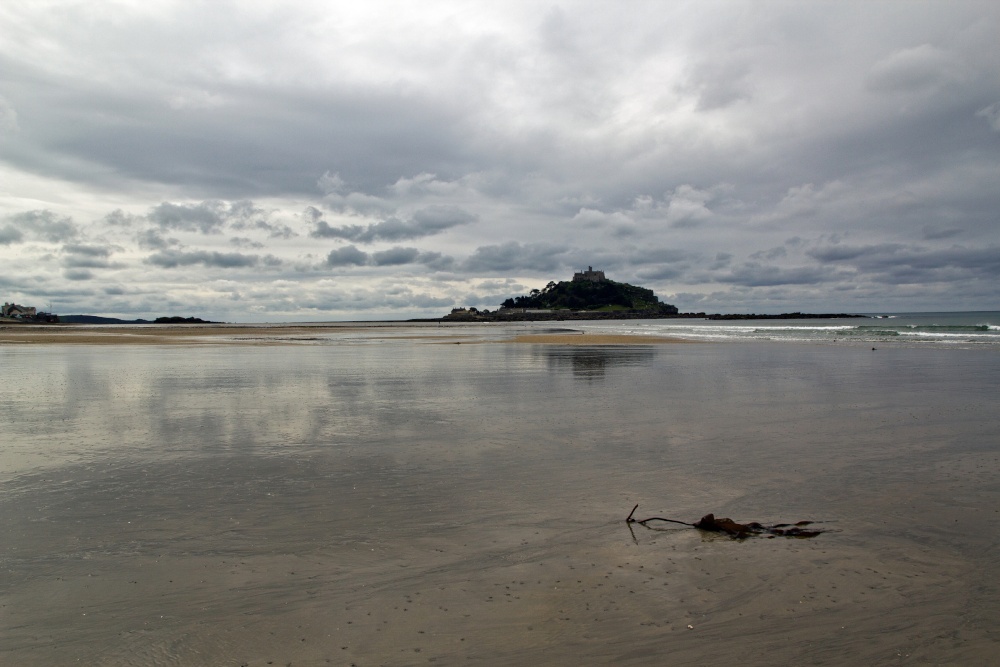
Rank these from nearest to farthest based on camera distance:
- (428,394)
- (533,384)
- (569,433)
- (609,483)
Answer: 1. (609,483)
2. (569,433)
3. (428,394)
4. (533,384)

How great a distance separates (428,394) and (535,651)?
1376 centimetres

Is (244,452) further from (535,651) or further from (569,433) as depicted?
(535,651)

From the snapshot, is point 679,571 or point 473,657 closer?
point 473,657

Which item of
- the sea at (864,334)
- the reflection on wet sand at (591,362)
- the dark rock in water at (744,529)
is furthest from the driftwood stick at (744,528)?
the sea at (864,334)

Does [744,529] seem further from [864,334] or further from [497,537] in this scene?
[864,334]

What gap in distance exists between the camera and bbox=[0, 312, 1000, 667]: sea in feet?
15.8

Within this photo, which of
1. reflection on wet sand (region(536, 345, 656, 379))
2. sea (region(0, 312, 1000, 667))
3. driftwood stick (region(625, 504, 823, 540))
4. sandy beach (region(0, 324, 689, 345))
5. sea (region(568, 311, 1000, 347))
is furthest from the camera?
sandy beach (region(0, 324, 689, 345))

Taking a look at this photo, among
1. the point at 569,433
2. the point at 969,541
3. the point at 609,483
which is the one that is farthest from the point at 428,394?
the point at 969,541

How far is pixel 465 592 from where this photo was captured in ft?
18.1

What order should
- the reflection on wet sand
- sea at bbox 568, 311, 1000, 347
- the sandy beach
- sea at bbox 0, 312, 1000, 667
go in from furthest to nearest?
the sandy beach
sea at bbox 568, 311, 1000, 347
the reflection on wet sand
sea at bbox 0, 312, 1000, 667

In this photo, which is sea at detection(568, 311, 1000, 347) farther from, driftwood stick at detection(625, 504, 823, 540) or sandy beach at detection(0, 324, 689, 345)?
driftwood stick at detection(625, 504, 823, 540)

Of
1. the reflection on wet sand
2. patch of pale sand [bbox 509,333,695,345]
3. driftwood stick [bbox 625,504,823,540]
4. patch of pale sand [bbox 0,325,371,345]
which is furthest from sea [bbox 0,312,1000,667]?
patch of pale sand [bbox 0,325,371,345]

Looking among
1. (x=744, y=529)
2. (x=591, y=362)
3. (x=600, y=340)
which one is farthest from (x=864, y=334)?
(x=744, y=529)

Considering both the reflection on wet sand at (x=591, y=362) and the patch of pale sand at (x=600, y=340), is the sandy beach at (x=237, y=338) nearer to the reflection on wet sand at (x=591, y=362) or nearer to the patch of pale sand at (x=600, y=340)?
the patch of pale sand at (x=600, y=340)
